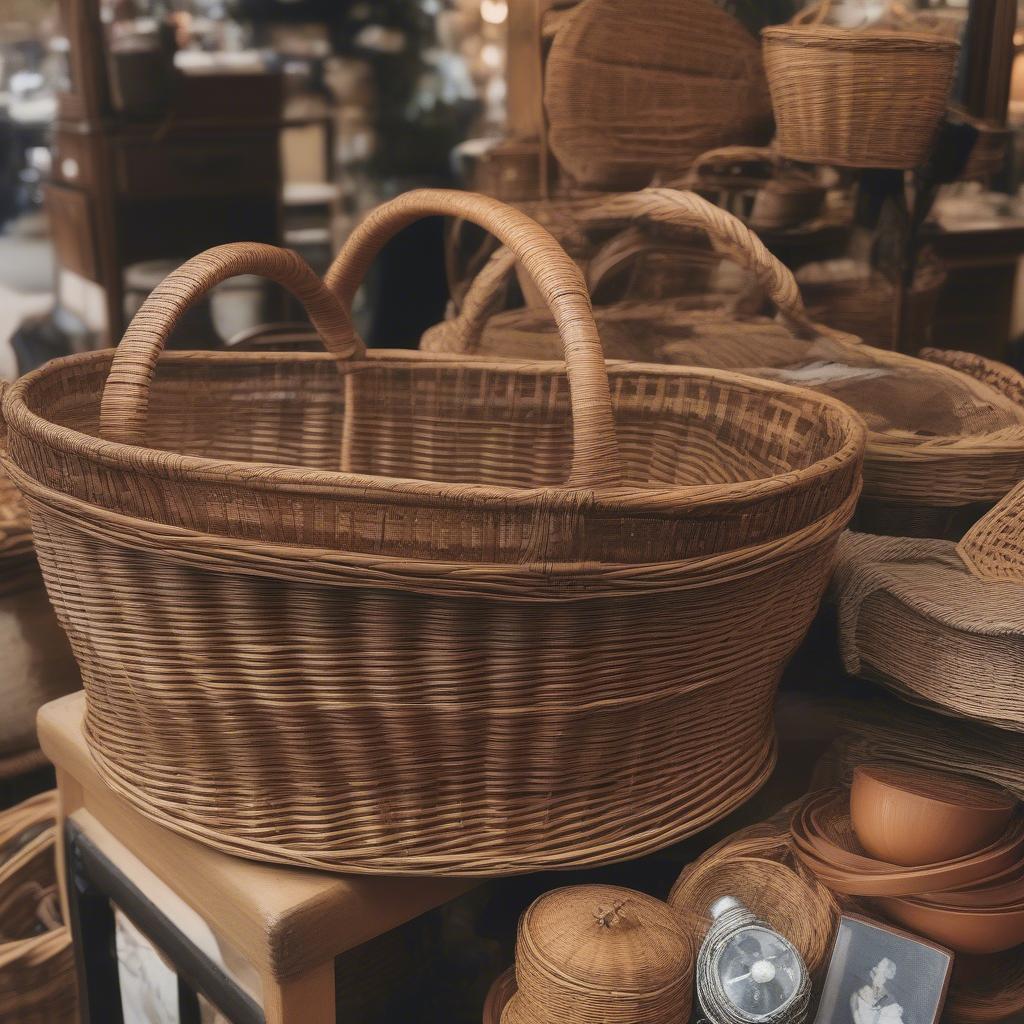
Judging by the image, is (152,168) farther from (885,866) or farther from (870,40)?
(885,866)

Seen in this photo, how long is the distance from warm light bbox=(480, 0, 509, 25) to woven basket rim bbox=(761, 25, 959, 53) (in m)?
0.72

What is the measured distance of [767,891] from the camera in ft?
2.91

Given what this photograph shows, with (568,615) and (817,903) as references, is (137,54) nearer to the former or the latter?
(568,615)

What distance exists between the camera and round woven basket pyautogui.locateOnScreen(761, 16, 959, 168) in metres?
1.20

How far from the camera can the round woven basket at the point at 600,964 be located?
745 mm

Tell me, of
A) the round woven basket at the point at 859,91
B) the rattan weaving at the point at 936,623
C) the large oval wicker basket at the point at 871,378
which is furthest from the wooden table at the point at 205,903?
the round woven basket at the point at 859,91

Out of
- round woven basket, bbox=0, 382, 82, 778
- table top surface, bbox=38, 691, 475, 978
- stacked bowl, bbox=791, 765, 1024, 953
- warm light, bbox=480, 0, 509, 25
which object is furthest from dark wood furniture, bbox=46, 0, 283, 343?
stacked bowl, bbox=791, 765, 1024, 953

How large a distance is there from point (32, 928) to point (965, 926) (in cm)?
102

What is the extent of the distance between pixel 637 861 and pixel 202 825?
44 centimetres

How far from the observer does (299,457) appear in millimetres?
1217

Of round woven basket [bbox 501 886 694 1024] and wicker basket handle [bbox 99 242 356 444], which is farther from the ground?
wicker basket handle [bbox 99 242 356 444]

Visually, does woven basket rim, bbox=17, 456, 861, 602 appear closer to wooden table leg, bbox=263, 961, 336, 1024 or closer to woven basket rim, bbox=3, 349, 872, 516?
woven basket rim, bbox=3, 349, 872, 516

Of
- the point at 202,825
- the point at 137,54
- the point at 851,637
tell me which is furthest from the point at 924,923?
the point at 137,54

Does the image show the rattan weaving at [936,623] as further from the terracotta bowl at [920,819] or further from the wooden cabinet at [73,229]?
the wooden cabinet at [73,229]
